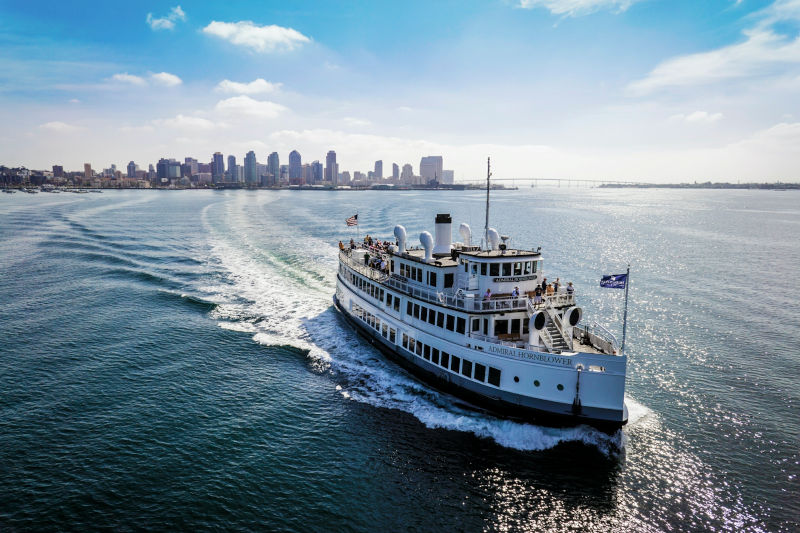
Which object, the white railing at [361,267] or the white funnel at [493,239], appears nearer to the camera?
the white funnel at [493,239]

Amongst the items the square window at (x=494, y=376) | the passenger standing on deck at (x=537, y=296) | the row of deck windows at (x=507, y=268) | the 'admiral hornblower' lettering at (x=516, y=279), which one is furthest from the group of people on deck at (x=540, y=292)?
the square window at (x=494, y=376)

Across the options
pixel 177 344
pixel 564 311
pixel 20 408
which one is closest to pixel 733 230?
pixel 564 311

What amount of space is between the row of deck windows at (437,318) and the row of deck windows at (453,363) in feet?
6.12

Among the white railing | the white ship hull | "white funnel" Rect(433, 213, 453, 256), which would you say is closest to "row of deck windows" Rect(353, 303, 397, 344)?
the white ship hull

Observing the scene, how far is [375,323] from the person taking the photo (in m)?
40.9

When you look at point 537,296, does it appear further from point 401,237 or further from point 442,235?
point 401,237

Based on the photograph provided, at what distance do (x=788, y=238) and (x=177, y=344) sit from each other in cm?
12791

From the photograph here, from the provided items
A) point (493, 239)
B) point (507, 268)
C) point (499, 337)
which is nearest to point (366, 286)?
point (493, 239)

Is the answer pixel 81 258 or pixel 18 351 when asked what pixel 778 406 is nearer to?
pixel 18 351

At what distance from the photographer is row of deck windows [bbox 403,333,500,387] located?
2877 cm

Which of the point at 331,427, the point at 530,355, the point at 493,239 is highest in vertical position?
the point at 493,239

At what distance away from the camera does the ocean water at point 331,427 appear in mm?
21703

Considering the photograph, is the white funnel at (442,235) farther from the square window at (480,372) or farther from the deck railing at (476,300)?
the square window at (480,372)

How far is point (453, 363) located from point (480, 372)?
8.00ft
